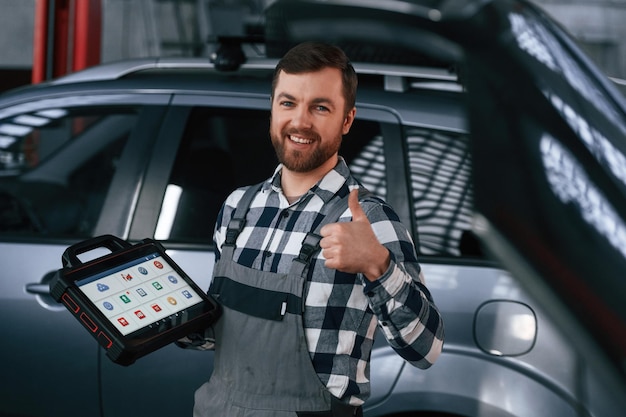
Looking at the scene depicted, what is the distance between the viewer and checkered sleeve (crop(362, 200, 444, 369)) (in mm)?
1167

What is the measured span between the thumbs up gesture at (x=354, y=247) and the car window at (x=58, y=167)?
59.2 inches

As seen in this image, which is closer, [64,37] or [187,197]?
[187,197]

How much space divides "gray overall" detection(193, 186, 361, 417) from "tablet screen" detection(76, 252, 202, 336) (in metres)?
0.12

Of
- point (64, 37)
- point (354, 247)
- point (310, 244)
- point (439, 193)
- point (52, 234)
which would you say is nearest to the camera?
point (354, 247)

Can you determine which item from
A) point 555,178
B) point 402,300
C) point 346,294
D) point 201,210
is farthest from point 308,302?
point 201,210

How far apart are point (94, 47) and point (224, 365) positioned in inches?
168

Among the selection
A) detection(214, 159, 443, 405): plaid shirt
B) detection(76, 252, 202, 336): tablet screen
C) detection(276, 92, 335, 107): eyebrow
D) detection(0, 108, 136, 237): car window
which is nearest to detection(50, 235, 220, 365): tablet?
detection(76, 252, 202, 336): tablet screen

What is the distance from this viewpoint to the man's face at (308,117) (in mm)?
1297

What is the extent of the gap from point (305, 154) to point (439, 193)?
0.84 meters

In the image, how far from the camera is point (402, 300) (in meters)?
1.18

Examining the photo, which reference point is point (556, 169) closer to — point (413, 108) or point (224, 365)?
point (224, 365)

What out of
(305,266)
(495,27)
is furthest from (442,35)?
(305,266)

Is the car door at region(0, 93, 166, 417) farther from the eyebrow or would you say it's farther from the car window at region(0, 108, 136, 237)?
the eyebrow

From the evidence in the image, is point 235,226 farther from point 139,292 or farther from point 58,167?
point 58,167
